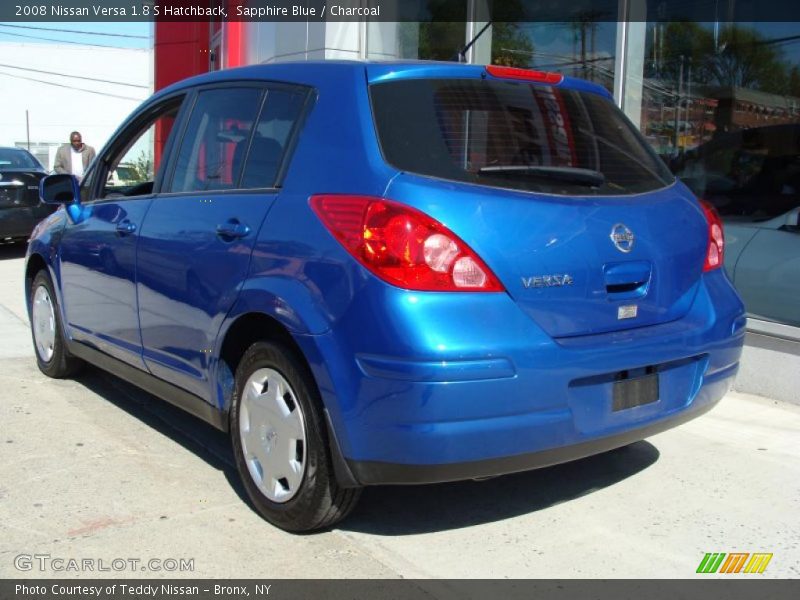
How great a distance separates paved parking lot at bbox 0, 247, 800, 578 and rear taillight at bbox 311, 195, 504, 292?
1.07m

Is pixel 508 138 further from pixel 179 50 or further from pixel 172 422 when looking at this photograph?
pixel 179 50

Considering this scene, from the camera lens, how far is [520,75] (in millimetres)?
3604

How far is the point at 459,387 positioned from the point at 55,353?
365 cm

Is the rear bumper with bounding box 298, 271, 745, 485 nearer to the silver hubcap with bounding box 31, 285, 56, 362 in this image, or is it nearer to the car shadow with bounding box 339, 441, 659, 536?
the car shadow with bounding box 339, 441, 659, 536

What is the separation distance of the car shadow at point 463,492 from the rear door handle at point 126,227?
1113mm

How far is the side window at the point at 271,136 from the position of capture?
356 centimetres

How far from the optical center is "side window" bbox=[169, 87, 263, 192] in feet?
12.6

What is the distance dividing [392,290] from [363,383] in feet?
1.06

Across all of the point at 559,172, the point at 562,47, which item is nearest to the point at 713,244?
the point at 559,172

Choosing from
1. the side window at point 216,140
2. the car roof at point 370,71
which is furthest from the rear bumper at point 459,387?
the side window at point 216,140

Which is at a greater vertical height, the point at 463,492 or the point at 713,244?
the point at 713,244
